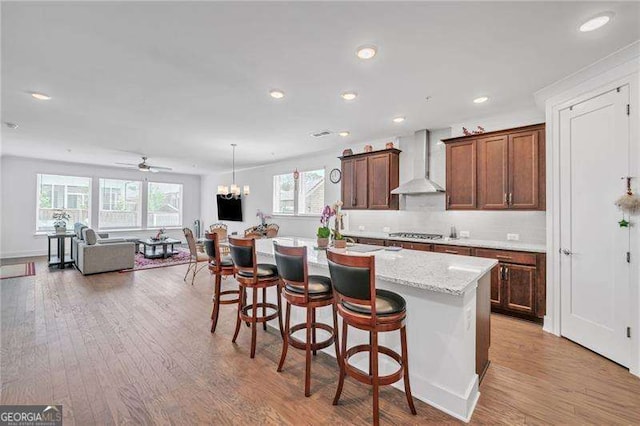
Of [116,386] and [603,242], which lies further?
[603,242]

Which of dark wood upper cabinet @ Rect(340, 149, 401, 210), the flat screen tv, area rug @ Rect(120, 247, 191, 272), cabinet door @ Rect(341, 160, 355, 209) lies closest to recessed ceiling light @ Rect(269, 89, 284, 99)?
dark wood upper cabinet @ Rect(340, 149, 401, 210)

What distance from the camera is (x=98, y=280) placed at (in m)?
5.25

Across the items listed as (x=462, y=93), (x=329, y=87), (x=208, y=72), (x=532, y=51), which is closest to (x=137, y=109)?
(x=208, y=72)

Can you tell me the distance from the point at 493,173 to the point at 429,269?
2.60m

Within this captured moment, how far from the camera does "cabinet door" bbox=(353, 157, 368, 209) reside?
5.30 meters

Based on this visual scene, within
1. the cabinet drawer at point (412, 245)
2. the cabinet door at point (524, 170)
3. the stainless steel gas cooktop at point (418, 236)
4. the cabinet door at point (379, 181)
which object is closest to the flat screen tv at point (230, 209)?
the cabinet door at point (379, 181)

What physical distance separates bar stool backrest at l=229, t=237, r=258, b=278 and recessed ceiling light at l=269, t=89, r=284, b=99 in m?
1.76

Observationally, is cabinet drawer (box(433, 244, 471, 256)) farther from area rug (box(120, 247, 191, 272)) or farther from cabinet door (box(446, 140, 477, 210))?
area rug (box(120, 247, 191, 272))

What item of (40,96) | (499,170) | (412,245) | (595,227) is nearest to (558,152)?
(499,170)

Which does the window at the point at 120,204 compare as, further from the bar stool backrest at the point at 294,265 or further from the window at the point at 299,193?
the bar stool backrest at the point at 294,265

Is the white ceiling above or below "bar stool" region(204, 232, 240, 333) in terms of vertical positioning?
above

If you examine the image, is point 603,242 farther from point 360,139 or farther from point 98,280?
point 98,280

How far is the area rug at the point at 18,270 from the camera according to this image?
5513mm

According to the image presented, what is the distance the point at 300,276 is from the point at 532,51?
9.05ft
